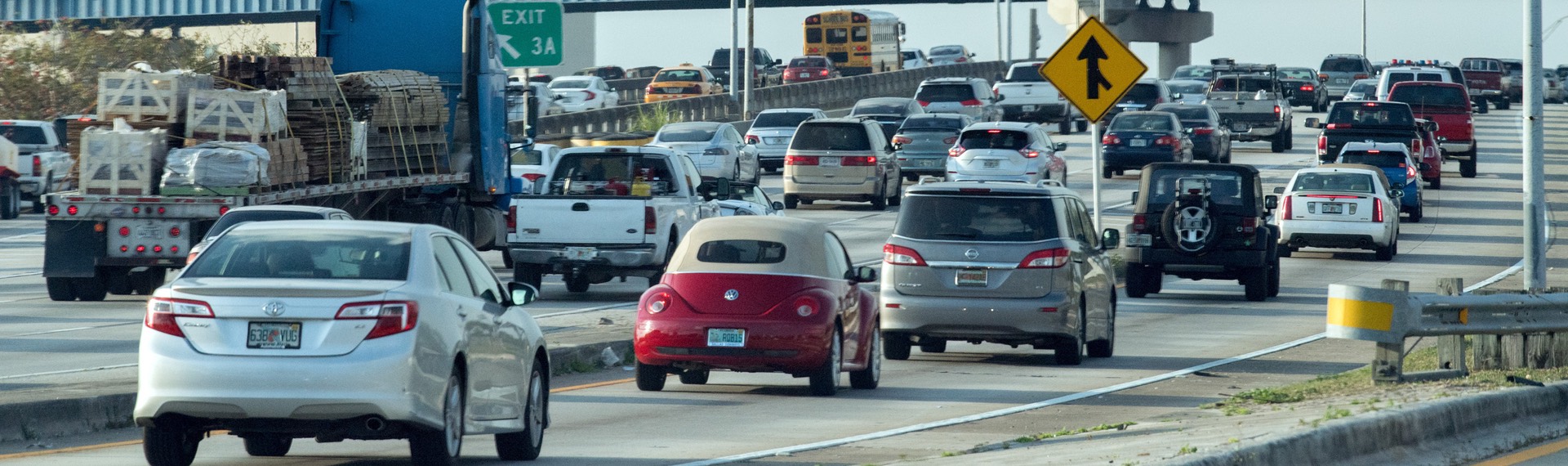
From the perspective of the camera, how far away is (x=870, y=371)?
50.3 feet

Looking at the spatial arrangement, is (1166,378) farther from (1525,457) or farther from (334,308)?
(334,308)

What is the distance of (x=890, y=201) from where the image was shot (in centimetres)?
4034

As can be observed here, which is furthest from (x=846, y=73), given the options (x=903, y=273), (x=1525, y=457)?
(x=1525, y=457)

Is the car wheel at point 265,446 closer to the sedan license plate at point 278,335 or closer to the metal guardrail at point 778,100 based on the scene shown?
the sedan license plate at point 278,335

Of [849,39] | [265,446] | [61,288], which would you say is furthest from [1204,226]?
[849,39]

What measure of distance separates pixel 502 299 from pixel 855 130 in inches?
1040

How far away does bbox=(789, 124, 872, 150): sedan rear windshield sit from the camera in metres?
37.1

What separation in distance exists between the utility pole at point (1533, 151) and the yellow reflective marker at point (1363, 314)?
746cm

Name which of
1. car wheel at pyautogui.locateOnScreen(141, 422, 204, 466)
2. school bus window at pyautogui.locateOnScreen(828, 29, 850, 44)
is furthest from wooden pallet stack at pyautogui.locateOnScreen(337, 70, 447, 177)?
school bus window at pyautogui.locateOnScreen(828, 29, 850, 44)

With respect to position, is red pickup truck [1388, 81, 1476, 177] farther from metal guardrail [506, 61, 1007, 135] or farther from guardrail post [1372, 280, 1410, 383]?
guardrail post [1372, 280, 1410, 383]

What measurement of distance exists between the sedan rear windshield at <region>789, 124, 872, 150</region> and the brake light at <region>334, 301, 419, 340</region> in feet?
91.3

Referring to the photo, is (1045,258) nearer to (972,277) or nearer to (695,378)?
(972,277)

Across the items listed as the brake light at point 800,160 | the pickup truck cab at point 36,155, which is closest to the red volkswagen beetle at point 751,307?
the brake light at point 800,160

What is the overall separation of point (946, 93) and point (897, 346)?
123ft
